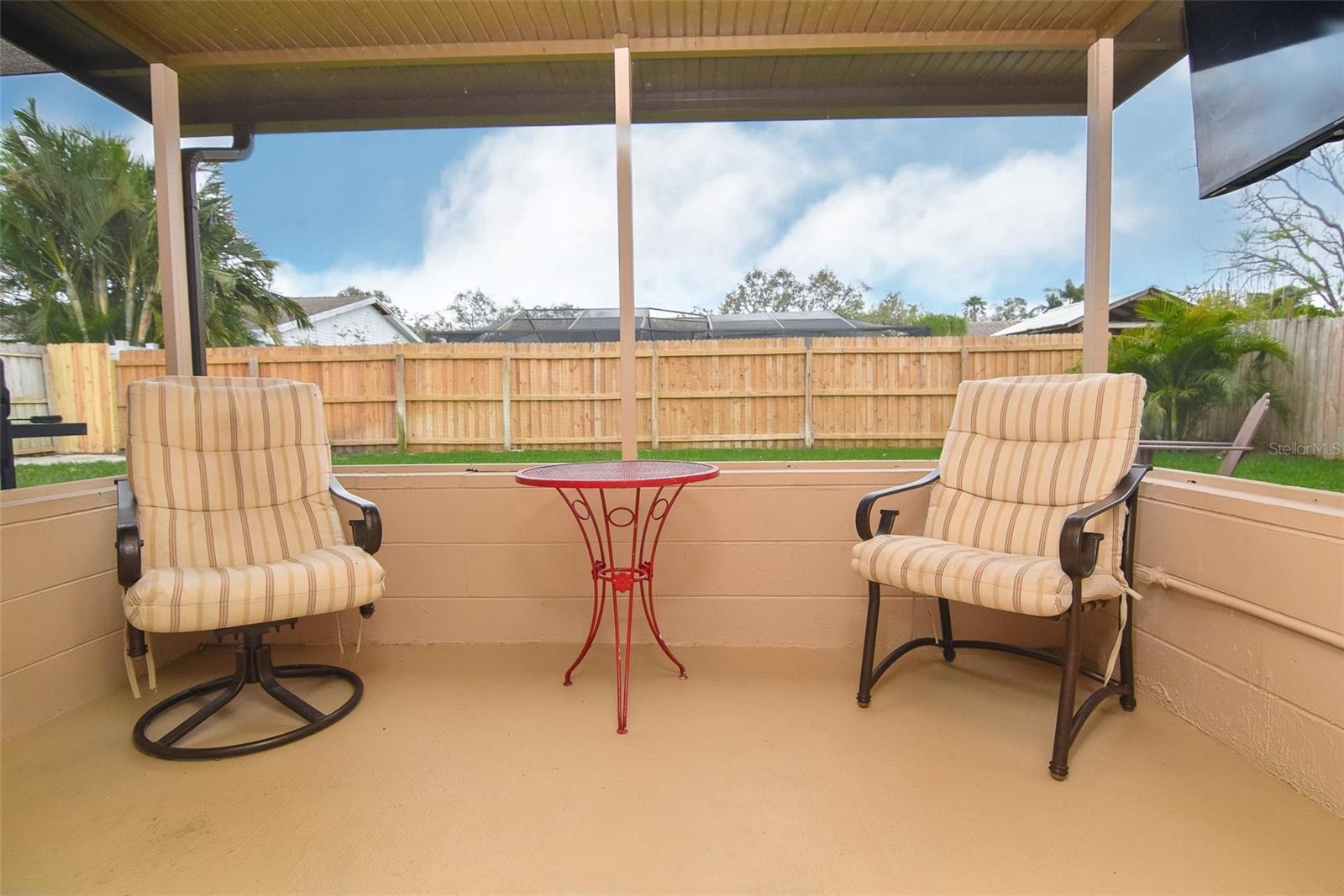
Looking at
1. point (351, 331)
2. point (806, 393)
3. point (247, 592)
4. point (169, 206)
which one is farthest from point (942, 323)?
point (169, 206)

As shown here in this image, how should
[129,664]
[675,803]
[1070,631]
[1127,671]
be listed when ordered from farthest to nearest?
[1127,671], [129,664], [1070,631], [675,803]

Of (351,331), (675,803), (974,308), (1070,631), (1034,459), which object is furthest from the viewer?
(351,331)

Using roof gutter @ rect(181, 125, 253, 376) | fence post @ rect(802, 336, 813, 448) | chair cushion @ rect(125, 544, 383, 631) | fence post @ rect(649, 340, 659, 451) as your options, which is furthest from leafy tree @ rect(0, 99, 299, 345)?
fence post @ rect(802, 336, 813, 448)

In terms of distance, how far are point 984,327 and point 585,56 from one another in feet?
6.12

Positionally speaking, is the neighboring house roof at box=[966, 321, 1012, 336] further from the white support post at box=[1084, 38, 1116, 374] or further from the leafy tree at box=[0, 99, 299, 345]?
the leafy tree at box=[0, 99, 299, 345]

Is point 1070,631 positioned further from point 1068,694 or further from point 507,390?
point 507,390

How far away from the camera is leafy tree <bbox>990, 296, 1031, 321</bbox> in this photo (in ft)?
7.66

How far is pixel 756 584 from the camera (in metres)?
2.31

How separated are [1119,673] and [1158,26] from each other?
2133mm

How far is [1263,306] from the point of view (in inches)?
63.0

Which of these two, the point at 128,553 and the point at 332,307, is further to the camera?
the point at 332,307

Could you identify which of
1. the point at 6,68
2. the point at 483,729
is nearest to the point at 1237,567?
the point at 483,729

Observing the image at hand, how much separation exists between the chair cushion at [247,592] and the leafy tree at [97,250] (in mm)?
1009

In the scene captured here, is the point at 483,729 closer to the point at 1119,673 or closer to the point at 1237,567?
the point at 1119,673
